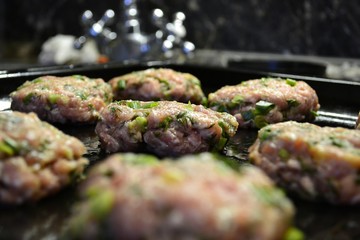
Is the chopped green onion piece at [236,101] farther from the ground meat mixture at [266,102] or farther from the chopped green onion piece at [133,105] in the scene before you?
the chopped green onion piece at [133,105]

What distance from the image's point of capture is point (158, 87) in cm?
293

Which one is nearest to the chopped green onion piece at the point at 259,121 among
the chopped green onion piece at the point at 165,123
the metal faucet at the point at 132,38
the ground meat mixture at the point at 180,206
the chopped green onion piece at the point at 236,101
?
the chopped green onion piece at the point at 236,101

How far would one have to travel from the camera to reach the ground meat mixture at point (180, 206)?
3.67ft

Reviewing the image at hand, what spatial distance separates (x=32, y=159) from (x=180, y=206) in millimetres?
736

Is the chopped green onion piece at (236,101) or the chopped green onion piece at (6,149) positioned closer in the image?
the chopped green onion piece at (6,149)

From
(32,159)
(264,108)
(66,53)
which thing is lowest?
(66,53)

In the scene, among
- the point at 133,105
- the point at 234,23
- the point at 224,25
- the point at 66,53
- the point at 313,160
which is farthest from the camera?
the point at 224,25

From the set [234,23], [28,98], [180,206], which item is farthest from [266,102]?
[234,23]

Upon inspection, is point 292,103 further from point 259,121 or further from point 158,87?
point 158,87

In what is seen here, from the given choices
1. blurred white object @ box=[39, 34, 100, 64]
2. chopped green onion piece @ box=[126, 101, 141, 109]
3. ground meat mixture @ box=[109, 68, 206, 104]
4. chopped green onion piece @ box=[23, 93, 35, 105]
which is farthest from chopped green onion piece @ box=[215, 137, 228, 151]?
blurred white object @ box=[39, 34, 100, 64]

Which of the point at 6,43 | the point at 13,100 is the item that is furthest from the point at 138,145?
the point at 6,43

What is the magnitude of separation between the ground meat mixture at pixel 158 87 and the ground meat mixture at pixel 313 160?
1085 mm

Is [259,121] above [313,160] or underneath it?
underneath

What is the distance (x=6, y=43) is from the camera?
7.47 m
